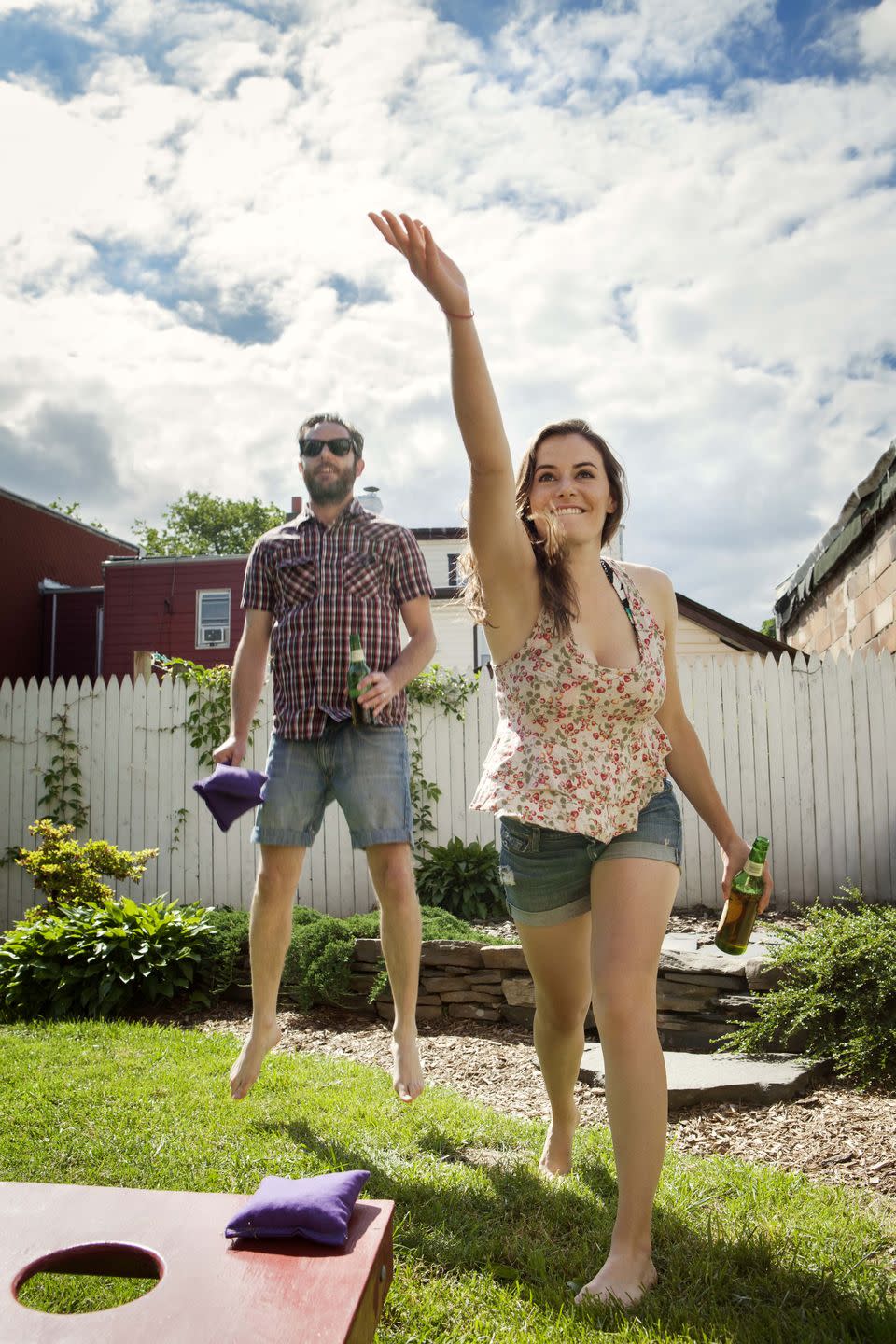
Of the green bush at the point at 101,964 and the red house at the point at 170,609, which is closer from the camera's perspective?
the green bush at the point at 101,964

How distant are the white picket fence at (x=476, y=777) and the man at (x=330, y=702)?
445 centimetres

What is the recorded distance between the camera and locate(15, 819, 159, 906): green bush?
652 centimetres

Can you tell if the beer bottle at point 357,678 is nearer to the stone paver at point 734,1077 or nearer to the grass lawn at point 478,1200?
the grass lawn at point 478,1200

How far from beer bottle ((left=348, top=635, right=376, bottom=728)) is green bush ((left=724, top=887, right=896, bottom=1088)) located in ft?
6.78

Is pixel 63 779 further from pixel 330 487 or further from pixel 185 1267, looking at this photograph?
pixel 185 1267

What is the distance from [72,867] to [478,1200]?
15.4 ft

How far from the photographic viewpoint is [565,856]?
8.02 ft

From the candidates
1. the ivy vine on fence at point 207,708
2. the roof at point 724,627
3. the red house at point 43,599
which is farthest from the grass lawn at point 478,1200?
the red house at point 43,599

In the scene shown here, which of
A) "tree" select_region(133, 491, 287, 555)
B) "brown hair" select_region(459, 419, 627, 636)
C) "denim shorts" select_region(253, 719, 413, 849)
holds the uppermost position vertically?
"tree" select_region(133, 491, 287, 555)

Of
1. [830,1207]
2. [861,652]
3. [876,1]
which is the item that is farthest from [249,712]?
[861,652]

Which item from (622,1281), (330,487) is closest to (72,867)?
(330,487)

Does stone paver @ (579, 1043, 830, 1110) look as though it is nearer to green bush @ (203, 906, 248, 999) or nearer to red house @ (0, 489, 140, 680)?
green bush @ (203, 906, 248, 999)

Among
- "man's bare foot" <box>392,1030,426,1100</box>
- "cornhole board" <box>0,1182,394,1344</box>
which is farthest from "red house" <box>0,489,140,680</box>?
"cornhole board" <box>0,1182,394,1344</box>

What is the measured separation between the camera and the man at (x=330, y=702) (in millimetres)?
3320
